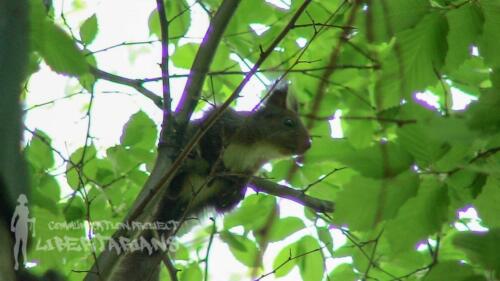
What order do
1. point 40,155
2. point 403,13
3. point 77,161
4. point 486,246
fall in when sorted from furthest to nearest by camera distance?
point 77,161 → point 40,155 → point 403,13 → point 486,246

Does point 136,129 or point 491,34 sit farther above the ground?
point 136,129

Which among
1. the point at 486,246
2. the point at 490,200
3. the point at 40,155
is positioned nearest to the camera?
the point at 486,246

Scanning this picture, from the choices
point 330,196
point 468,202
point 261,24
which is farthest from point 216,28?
point 468,202

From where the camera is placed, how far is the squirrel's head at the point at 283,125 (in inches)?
187

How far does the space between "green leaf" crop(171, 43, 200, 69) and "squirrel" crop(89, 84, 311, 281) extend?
332 millimetres

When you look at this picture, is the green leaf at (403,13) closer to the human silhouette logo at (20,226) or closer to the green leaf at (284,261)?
the human silhouette logo at (20,226)

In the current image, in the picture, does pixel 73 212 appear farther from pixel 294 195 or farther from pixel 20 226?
pixel 20 226

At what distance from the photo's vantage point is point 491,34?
2168 mm

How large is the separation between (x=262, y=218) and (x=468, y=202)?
1693mm

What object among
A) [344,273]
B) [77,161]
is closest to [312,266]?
[344,273]

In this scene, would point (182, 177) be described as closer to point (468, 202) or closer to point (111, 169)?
point (111, 169)

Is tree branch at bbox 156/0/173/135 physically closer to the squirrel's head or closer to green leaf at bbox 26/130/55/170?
green leaf at bbox 26/130/55/170

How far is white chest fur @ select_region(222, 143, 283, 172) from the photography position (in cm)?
446

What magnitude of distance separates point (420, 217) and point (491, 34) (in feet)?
2.33
